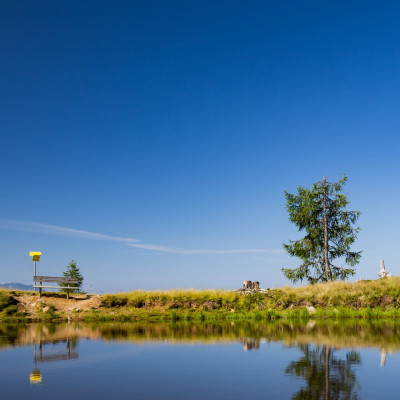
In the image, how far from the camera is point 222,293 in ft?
120

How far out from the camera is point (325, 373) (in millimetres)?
11555

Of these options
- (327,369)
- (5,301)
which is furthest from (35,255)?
(327,369)

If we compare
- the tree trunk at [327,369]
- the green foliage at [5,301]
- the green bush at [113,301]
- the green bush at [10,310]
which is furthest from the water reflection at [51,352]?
the green foliage at [5,301]

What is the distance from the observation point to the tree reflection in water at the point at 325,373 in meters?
9.52

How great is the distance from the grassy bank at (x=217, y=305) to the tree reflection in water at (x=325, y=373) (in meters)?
17.3

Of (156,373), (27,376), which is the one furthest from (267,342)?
(27,376)

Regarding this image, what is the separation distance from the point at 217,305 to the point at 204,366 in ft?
72.9

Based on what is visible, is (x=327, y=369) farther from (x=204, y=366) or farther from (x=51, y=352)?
(x=51, y=352)

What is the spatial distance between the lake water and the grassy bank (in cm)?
Result: 1075

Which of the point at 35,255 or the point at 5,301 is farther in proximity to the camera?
the point at 35,255

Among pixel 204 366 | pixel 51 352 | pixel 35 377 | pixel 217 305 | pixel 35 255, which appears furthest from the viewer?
pixel 35 255

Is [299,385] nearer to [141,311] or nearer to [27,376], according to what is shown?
[27,376]

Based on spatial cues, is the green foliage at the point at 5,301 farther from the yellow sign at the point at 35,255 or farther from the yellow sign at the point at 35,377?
the yellow sign at the point at 35,377

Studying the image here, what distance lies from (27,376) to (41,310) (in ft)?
76.3
